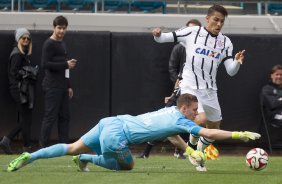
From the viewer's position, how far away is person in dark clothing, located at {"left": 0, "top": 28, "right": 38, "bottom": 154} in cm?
1538

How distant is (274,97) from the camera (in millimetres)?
15875

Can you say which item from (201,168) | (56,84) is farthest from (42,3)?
(201,168)

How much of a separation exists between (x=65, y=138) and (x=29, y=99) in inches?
38.9

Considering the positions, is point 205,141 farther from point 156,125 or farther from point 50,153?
point 50,153

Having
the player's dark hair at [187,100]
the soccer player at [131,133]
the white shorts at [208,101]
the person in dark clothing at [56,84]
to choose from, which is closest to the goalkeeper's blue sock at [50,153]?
the soccer player at [131,133]

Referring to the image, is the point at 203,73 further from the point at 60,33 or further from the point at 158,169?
the point at 60,33

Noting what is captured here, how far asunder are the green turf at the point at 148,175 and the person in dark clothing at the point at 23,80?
267 centimetres

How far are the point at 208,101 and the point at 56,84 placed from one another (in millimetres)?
3855

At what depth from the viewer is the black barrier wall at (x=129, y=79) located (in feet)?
53.3

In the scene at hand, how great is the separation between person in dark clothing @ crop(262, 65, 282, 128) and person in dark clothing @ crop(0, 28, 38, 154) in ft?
14.1

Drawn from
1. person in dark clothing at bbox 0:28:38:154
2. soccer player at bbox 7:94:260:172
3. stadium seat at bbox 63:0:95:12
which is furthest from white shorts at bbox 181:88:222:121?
stadium seat at bbox 63:0:95:12

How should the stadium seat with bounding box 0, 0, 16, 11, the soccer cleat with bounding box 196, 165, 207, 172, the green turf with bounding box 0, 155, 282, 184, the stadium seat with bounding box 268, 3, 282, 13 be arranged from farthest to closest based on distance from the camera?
the stadium seat with bounding box 268, 3, 282, 13
the stadium seat with bounding box 0, 0, 16, 11
the soccer cleat with bounding box 196, 165, 207, 172
the green turf with bounding box 0, 155, 282, 184

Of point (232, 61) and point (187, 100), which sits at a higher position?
point (232, 61)

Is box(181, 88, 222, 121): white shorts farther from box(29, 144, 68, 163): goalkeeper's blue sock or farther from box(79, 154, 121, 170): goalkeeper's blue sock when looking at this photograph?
box(29, 144, 68, 163): goalkeeper's blue sock
